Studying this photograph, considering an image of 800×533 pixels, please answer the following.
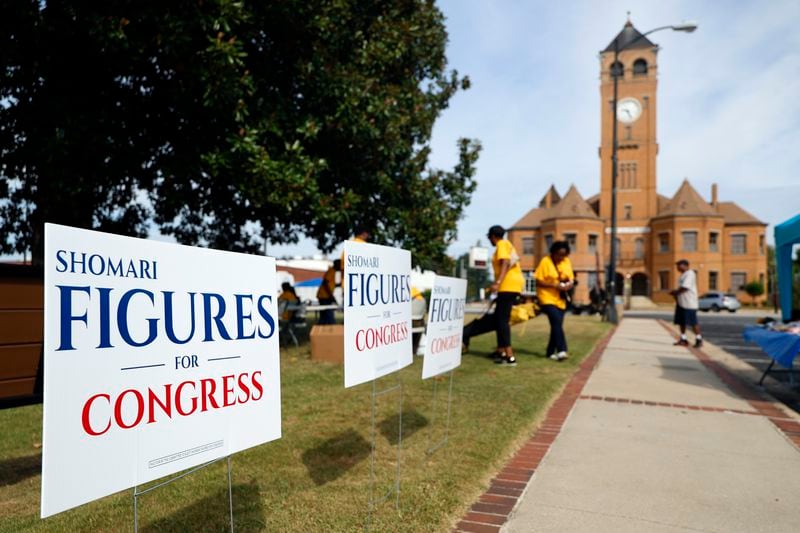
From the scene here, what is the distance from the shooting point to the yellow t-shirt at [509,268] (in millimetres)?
7988

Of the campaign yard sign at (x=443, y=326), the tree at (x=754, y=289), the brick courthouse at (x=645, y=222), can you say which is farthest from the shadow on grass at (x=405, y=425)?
the tree at (x=754, y=289)

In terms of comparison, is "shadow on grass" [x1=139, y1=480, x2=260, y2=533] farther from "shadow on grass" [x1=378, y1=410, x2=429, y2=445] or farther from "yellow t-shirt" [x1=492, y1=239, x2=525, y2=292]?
"yellow t-shirt" [x1=492, y1=239, x2=525, y2=292]

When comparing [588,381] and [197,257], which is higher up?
[197,257]

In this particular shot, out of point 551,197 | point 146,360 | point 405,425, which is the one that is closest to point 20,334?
point 146,360

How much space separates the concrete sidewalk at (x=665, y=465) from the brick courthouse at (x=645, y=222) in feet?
176

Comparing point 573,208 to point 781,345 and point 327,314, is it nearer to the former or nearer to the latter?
point 327,314

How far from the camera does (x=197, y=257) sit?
2113mm

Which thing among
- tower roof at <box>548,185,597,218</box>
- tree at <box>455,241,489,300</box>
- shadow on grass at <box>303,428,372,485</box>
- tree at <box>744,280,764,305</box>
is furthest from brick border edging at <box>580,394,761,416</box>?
tree at <box>744,280,764,305</box>

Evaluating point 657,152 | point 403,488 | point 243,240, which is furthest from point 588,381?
point 657,152

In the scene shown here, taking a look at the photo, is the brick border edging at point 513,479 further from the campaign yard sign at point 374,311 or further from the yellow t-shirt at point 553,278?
the yellow t-shirt at point 553,278

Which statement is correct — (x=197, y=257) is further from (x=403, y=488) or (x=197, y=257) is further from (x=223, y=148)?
(x=223, y=148)

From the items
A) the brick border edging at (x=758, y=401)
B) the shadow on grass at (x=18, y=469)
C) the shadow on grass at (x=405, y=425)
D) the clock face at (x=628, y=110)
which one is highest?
the clock face at (x=628, y=110)

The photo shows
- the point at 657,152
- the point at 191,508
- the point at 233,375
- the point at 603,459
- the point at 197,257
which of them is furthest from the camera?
the point at 657,152

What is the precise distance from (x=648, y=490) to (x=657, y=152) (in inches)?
2536
